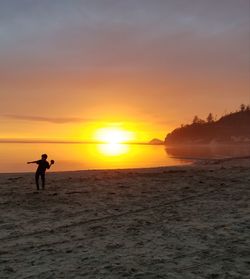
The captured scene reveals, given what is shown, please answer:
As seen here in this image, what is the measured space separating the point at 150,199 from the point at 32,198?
15.7 ft

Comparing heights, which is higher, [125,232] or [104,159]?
[104,159]

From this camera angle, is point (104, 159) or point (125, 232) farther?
point (104, 159)

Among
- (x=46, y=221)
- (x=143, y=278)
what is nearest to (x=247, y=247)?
(x=143, y=278)

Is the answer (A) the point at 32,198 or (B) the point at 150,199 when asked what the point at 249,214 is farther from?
(A) the point at 32,198

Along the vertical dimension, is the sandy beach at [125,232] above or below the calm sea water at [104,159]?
below

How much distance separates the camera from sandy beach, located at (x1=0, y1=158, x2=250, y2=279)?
24.7 feet

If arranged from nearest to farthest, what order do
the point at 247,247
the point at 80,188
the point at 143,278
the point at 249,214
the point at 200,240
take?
the point at 143,278
the point at 247,247
the point at 200,240
the point at 249,214
the point at 80,188

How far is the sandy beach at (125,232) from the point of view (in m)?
7.52

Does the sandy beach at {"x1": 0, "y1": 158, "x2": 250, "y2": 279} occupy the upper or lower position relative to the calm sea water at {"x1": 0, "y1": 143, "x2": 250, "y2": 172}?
lower

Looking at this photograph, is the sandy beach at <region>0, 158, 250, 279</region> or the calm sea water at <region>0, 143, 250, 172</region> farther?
the calm sea water at <region>0, 143, 250, 172</region>

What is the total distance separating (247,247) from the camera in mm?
8617

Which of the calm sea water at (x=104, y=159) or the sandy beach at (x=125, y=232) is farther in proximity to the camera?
the calm sea water at (x=104, y=159)

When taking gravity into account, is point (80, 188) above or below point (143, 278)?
above

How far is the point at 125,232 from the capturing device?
10.3 metres
